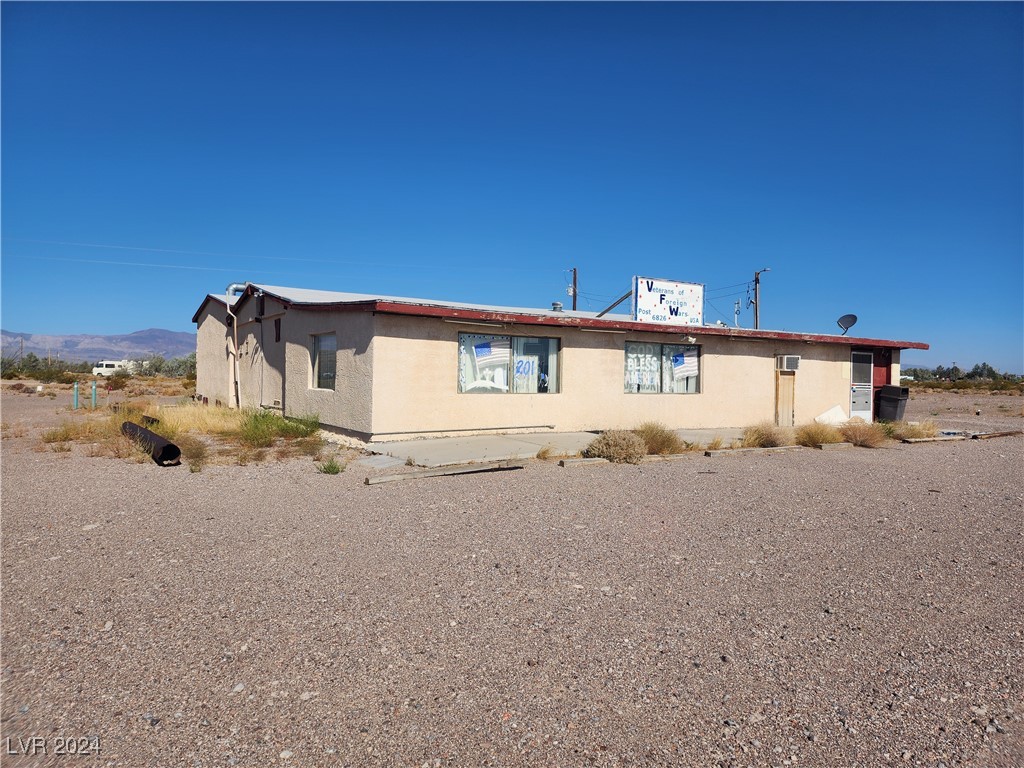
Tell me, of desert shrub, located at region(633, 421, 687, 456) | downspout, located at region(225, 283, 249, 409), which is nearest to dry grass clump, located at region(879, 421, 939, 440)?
desert shrub, located at region(633, 421, 687, 456)

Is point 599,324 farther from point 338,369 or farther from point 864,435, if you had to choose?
point 864,435

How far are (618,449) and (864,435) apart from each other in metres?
7.24

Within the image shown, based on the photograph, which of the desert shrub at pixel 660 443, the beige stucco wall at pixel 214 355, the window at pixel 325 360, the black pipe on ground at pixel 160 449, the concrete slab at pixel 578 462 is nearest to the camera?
the black pipe on ground at pixel 160 449

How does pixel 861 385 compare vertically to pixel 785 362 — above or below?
below

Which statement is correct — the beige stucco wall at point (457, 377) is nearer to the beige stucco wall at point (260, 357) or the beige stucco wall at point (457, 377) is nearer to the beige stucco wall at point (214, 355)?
the beige stucco wall at point (260, 357)

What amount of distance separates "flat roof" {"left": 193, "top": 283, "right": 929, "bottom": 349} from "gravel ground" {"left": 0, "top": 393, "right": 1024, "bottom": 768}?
216 inches

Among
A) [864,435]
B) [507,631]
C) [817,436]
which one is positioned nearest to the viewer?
[507,631]

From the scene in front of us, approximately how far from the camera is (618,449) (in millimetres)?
11453

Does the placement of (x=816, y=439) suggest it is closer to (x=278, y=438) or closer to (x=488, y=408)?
(x=488, y=408)

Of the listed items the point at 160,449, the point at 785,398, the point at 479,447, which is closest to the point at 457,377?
the point at 479,447

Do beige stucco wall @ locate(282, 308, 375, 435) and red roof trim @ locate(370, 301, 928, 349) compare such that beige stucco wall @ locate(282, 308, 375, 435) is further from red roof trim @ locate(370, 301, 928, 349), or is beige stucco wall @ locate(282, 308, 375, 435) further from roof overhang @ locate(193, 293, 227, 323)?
roof overhang @ locate(193, 293, 227, 323)

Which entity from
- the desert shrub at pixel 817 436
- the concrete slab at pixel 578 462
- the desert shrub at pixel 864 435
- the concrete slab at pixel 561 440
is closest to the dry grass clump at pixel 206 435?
the concrete slab at pixel 561 440

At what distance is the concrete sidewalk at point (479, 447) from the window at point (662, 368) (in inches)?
79.0

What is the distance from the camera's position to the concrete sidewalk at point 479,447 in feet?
35.4
